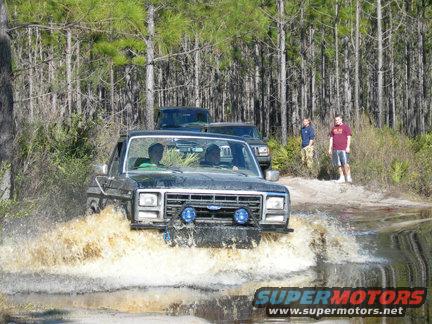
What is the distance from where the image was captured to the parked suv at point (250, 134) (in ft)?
95.0

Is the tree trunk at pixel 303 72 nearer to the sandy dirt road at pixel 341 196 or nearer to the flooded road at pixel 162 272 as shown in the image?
the sandy dirt road at pixel 341 196

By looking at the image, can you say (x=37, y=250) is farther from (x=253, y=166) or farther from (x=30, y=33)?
(x=30, y=33)

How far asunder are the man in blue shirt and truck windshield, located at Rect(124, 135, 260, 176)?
15480 millimetres

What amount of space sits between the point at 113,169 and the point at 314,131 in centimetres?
1666

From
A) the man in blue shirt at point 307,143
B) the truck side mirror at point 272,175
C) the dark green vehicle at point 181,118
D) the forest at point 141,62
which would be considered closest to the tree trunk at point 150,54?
the forest at point 141,62

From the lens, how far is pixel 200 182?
463 inches

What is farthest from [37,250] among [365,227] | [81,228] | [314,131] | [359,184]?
[314,131]

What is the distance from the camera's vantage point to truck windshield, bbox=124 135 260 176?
12.9 m

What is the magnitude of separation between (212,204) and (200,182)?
0.29 metres

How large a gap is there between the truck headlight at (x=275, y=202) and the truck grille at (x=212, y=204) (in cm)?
11

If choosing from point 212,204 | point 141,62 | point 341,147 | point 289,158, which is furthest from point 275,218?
point 141,62

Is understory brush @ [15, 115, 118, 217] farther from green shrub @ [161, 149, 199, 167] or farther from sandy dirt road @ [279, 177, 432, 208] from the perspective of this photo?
sandy dirt road @ [279, 177, 432, 208]

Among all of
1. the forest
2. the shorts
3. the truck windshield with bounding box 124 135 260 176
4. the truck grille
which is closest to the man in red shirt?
the shorts

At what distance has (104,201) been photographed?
41.5 ft
